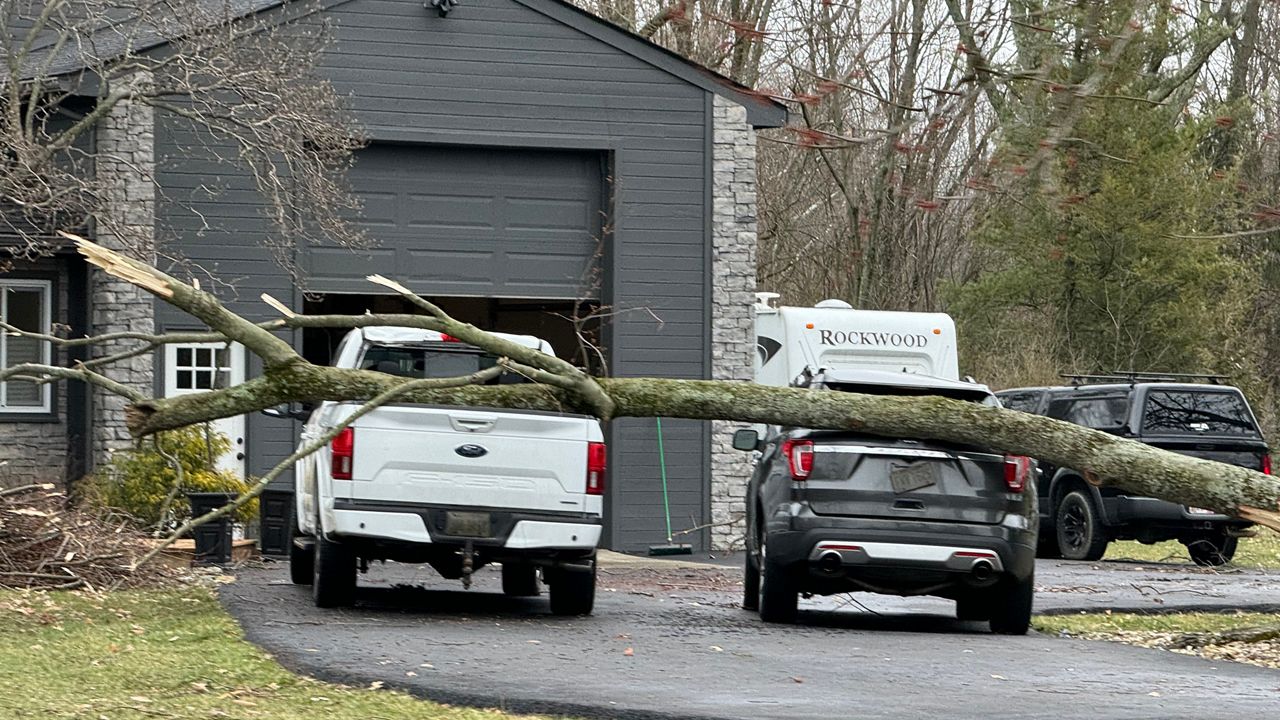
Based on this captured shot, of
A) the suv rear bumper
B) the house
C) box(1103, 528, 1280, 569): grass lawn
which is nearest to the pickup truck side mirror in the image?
the suv rear bumper

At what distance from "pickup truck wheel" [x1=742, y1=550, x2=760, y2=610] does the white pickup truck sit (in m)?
1.95

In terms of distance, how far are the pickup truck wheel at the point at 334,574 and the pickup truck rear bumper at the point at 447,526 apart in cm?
39

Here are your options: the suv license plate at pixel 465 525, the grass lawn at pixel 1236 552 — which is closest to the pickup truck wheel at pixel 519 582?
the suv license plate at pixel 465 525

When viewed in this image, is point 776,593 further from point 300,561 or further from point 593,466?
point 300,561

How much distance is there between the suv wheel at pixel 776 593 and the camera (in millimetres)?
13289

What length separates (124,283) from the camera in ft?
69.1

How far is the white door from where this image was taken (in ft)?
70.7

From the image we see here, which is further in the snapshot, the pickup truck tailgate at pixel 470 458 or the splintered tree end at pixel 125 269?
the pickup truck tailgate at pixel 470 458

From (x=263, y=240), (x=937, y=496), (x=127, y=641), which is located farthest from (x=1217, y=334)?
(x=127, y=641)

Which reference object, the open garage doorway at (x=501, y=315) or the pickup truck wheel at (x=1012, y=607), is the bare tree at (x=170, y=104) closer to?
the open garage doorway at (x=501, y=315)

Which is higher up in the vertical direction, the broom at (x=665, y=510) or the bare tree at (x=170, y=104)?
the bare tree at (x=170, y=104)

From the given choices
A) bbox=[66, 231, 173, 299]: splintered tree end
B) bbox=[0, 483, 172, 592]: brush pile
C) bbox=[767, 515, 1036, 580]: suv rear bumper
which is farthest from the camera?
bbox=[0, 483, 172, 592]: brush pile

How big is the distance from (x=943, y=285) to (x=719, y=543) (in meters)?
16.9

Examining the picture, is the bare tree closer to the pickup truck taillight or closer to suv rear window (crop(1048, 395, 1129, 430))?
the pickup truck taillight
